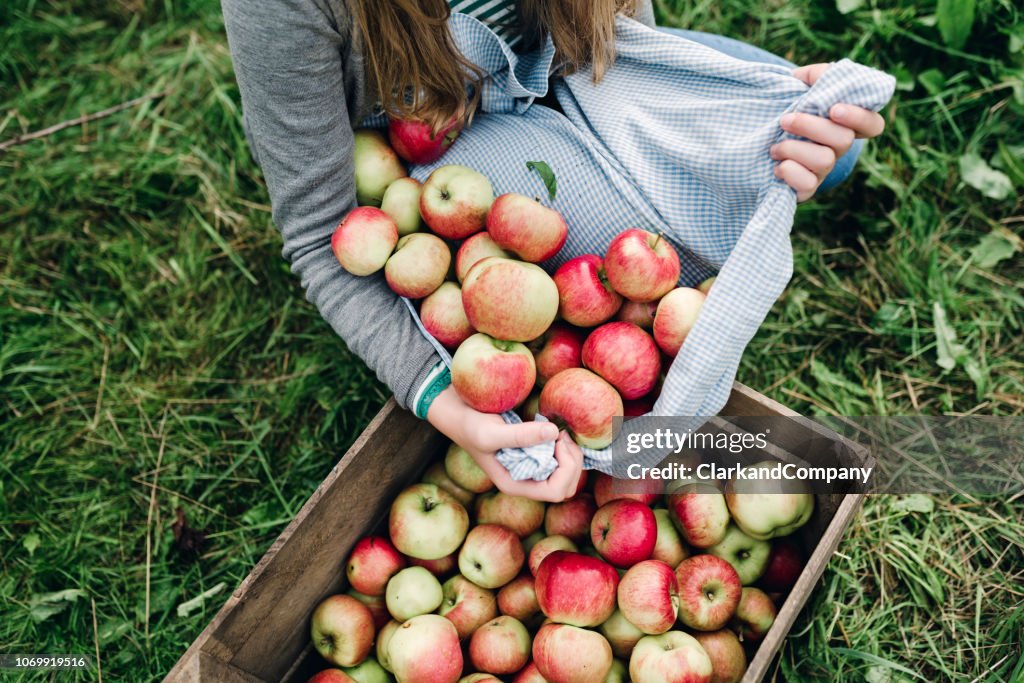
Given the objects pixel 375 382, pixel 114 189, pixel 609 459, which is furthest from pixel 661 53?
pixel 114 189

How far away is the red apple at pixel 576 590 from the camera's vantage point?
1557 mm

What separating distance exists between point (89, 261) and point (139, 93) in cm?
75

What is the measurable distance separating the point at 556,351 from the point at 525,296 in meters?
0.23

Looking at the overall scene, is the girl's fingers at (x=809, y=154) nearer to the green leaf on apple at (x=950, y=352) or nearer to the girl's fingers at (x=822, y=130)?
the girl's fingers at (x=822, y=130)

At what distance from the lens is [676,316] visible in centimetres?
157

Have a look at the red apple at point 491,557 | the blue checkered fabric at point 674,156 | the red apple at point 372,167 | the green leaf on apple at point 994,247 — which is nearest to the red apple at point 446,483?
the red apple at point 491,557

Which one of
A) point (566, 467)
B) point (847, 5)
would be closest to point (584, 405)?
point (566, 467)

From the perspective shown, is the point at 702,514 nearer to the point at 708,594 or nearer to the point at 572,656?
the point at 708,594

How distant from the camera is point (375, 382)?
2.31m

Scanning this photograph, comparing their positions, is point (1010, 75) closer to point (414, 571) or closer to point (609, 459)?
point (609, 459)

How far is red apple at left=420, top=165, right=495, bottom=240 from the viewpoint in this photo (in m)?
1.71

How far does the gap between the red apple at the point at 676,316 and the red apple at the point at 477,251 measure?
1.22 feet

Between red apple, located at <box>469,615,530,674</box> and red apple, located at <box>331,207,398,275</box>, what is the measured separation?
864 mm

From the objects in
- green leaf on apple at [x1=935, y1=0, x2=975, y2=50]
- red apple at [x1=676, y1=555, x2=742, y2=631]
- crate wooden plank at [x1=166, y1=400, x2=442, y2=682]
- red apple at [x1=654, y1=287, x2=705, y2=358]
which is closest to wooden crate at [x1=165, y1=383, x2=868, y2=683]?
crate wooden plank at [x1=166, y1=400, x2=442, y2=682]
